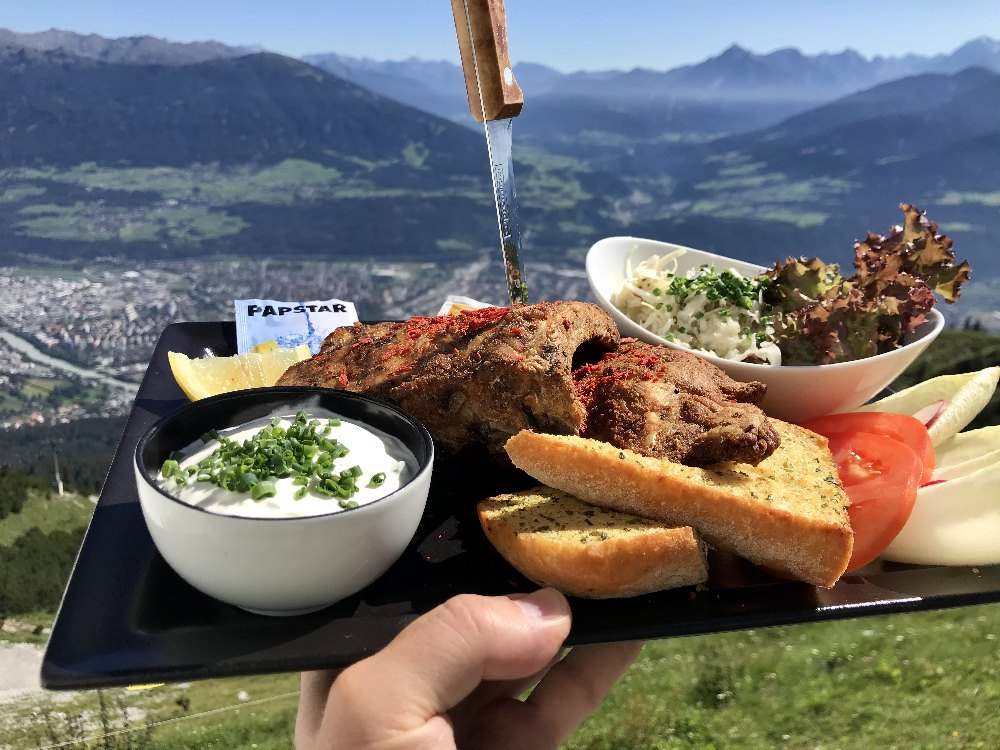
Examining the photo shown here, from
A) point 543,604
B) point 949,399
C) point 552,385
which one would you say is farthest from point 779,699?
point 543,604

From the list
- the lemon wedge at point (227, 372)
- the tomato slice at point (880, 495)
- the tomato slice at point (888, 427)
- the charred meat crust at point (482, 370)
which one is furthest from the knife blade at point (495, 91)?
the tomato slice at point (880, 495)

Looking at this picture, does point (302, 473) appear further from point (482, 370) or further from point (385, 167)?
point (385, 167)

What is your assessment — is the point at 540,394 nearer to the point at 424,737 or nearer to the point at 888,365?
the point at 424,737

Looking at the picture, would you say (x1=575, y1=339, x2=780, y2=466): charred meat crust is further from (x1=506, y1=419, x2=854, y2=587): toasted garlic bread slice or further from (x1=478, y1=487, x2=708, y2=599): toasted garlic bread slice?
(x1=478, y1=487, x2=708, y2=599): toasted garlic bread slice

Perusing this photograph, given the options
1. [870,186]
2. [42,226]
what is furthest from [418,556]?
[870,186]

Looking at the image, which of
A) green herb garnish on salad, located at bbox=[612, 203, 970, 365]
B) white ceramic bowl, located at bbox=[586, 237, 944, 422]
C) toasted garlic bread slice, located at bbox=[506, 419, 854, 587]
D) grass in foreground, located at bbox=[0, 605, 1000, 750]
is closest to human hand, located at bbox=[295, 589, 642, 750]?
toasted garlic bread slice, located at bbox=[506, 419, 854, 587]

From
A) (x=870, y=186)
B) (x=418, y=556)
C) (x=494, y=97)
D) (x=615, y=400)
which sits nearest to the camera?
(x=418, y=556)
